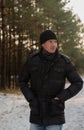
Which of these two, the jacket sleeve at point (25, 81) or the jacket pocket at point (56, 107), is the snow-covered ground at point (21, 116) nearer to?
the jacket sleeve at point (25, 81)

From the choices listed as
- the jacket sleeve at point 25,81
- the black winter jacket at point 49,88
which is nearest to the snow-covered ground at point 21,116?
the jacket sleeve at point 25,81

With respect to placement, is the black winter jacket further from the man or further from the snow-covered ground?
the snow-covered ground

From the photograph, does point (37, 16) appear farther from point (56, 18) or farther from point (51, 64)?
point (51, 64)

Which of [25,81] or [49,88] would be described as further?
[25,81]

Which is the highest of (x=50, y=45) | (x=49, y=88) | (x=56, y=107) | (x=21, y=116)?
(x=50, y=45)

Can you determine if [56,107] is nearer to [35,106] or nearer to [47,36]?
[35,106]

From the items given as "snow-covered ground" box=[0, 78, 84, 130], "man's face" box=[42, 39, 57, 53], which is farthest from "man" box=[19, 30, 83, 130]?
"snow-covered ground" box=[0, 78, 84, 130]

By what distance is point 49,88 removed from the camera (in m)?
5.62

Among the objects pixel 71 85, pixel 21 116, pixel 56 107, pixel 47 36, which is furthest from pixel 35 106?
pixel 21 116

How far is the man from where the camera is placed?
5.59 meters

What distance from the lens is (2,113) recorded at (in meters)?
16.5

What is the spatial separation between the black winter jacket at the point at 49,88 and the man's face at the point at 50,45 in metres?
0.10

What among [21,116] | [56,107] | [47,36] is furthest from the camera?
[21,116]

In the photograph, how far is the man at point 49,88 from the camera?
5.59 m
